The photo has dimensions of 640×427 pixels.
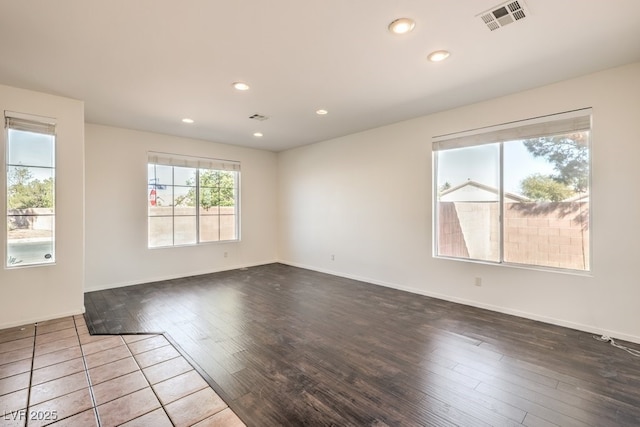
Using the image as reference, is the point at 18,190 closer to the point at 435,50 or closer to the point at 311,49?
the point at 311,49

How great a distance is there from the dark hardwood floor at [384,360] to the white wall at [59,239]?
0.51 metres

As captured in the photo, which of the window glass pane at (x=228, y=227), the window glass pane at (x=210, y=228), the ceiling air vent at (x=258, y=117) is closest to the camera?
the ceiling air vent at (x=258, y=117)

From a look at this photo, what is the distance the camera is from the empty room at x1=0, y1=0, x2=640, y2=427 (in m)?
2.05

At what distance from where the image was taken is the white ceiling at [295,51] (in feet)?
6.74

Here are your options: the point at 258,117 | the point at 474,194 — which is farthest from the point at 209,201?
the point at 474,194

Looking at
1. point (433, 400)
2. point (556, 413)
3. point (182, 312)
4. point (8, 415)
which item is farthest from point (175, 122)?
point (556, 413)

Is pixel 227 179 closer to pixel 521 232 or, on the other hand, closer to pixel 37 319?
pixel 37 319

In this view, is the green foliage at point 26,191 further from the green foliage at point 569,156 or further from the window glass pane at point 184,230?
the green foliage at point 569,156

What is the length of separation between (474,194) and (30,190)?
18.6 feet

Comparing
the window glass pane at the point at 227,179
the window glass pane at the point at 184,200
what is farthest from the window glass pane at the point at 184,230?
the window glass pane at the point at 227,179

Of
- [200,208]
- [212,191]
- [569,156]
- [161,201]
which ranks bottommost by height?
[200,208]

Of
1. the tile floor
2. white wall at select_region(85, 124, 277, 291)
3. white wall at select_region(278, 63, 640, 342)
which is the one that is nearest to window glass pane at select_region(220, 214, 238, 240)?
white wall at select_region(85, 124, 277, 291)

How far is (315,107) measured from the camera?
13.1ft

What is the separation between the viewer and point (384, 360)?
8.24ft
